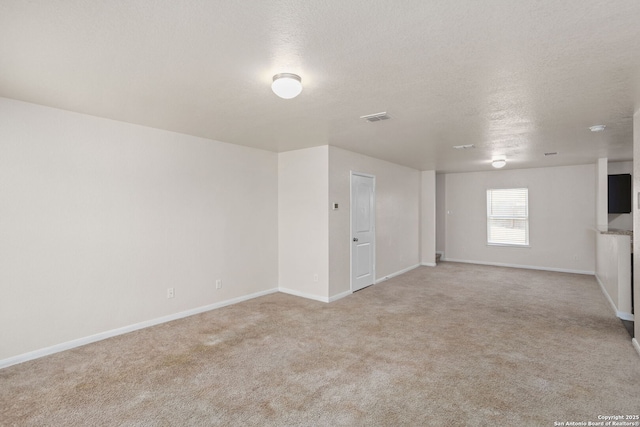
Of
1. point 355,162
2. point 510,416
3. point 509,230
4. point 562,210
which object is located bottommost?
point 510,416

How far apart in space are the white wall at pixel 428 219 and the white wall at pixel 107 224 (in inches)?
188

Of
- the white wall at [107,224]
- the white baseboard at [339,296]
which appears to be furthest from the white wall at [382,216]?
the white wall at [107,224]

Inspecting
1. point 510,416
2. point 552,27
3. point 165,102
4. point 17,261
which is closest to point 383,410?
point 510,416

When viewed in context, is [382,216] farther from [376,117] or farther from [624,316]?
[624,316]

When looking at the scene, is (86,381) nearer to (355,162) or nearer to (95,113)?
(95,113)

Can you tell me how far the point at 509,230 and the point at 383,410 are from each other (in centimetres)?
705

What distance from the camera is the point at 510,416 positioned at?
221 cm

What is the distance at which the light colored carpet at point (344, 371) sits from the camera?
2260 millimetres

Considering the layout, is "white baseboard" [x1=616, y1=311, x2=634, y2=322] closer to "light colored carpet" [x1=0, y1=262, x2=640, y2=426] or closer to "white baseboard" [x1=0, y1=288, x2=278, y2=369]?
"light colored carpet" [x1=0, y1=262, x2=640, y2=426]

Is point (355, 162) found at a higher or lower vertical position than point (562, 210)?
higher

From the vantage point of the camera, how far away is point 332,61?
2.18 metres

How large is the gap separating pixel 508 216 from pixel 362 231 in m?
4.39

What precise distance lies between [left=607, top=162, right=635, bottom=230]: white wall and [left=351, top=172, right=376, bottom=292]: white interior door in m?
5.07

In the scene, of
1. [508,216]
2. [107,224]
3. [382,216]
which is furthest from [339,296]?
[508,216]
